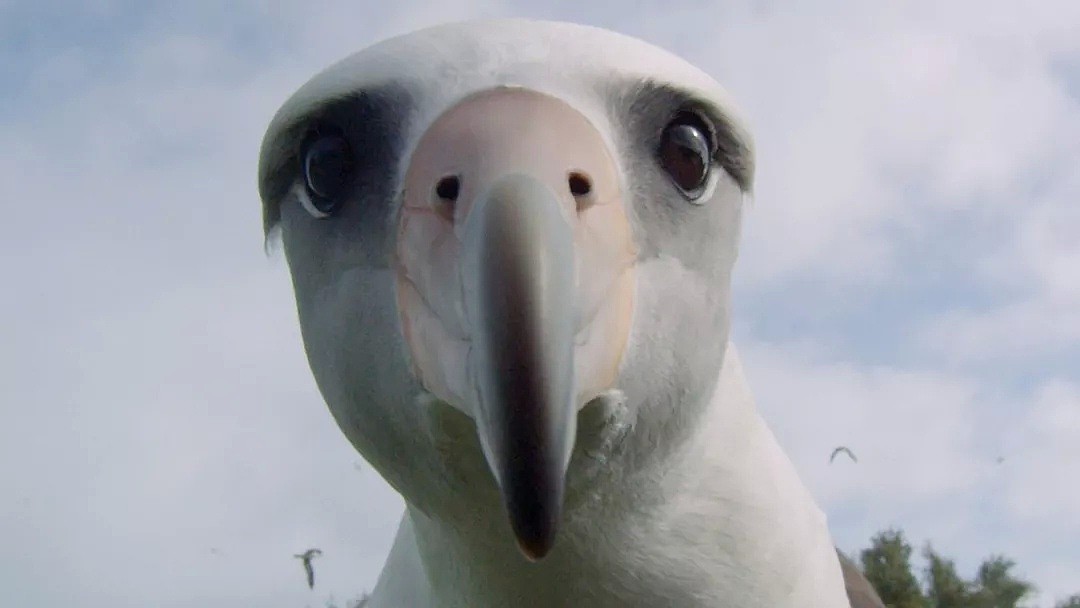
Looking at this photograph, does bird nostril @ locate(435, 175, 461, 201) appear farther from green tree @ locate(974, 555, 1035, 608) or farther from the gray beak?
green tree @ locate(974, 555, 1035, 608)

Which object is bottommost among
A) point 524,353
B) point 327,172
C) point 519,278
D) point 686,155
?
point 524,353

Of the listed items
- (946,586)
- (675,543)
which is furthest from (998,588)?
(675,543)

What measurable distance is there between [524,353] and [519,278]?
124 millimetres

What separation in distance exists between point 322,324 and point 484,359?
31.5 inches

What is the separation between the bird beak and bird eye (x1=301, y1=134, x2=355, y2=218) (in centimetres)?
31

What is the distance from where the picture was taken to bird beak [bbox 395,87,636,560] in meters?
1.76

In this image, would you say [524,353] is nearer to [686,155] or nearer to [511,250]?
[511,250]

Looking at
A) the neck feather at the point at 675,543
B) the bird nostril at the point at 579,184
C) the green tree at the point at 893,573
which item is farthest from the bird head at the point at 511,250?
the green tree at the point at 893,573

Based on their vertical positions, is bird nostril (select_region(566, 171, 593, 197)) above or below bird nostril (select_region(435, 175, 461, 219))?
above

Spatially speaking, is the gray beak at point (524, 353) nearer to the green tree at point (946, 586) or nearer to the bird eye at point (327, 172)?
the bird eye at point (327, 172)

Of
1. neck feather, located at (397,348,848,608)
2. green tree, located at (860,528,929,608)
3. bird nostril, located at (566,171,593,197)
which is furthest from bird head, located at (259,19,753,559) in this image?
green tree, located at (860,528,929,608)

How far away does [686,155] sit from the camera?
2.41 m

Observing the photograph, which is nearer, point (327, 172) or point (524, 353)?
point (524, 353)

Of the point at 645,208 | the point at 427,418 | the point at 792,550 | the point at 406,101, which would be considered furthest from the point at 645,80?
the point at 792,550
